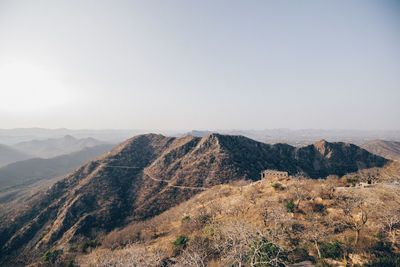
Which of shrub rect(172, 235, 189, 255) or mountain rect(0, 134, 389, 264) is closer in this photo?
shrub rect(172, 235, 189, 255)

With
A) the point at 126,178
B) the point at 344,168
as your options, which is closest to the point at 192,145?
the point at 126,178

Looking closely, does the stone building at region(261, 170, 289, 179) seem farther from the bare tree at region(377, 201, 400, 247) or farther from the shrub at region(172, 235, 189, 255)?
the shrub at region(172, 235, 189, 255)

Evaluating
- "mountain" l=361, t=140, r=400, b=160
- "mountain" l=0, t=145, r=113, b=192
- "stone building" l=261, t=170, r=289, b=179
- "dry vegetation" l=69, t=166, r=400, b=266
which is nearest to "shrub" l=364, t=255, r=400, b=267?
"dry vegetation" l=69, t=166, r=400, b=266

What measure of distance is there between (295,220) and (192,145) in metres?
71.7

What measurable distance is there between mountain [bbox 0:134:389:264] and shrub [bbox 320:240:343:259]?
1927 inches

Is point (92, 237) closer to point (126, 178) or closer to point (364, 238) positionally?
point (126, 178)

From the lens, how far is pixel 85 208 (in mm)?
56344

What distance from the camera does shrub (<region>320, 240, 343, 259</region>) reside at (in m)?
11.7

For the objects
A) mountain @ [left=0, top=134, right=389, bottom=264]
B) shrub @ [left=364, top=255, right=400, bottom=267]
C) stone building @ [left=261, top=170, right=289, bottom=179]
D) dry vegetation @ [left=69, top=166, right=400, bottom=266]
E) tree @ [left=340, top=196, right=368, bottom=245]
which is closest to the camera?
shrub @ [left=364, top=255, right=400, bottom=267]

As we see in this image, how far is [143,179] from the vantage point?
73.0 metres

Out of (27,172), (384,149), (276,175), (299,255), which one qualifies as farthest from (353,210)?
(27,172)

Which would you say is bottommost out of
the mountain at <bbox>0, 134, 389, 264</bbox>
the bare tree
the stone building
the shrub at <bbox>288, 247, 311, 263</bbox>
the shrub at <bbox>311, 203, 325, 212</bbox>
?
the mountain at <bbox>0, 134, 389, 264</bbox>

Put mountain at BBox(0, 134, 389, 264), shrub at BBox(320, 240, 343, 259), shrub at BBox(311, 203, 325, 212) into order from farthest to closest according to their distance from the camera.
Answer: mountain at BBox(0, 134, 389, 264), shrub at BBox(311, 203, 325, 212), shrub at BBox(320, 240, 343, 259)

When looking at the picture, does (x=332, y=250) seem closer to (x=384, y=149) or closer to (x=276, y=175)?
(x=276, y=175)
